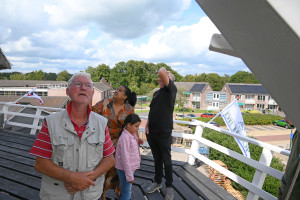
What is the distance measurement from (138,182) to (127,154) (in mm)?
1145

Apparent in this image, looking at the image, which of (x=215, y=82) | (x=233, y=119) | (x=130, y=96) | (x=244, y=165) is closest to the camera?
(x=130, y=96)

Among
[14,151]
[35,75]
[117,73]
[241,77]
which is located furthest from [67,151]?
[35,75]

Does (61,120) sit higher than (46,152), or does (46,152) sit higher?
(61,120)

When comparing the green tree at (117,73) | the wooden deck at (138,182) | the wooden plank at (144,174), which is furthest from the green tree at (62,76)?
the wooden plank at (144,174)

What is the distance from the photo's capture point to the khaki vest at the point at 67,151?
1.38 meters

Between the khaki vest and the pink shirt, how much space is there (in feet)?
2.60

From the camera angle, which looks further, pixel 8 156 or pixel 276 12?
pixel 8 156

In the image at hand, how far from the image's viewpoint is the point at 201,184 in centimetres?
327

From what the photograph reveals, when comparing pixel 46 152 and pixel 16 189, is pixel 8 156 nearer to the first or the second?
pixel 16 189

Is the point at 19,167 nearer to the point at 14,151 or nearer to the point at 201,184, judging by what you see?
the point at 14,151

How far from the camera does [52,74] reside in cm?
11712

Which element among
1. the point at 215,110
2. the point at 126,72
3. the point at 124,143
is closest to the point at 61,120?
the point at 124,143

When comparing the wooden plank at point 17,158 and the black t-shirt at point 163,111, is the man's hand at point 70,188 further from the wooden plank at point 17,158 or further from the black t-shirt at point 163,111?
the wooden plank at point 17,158

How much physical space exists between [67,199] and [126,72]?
57.7m
